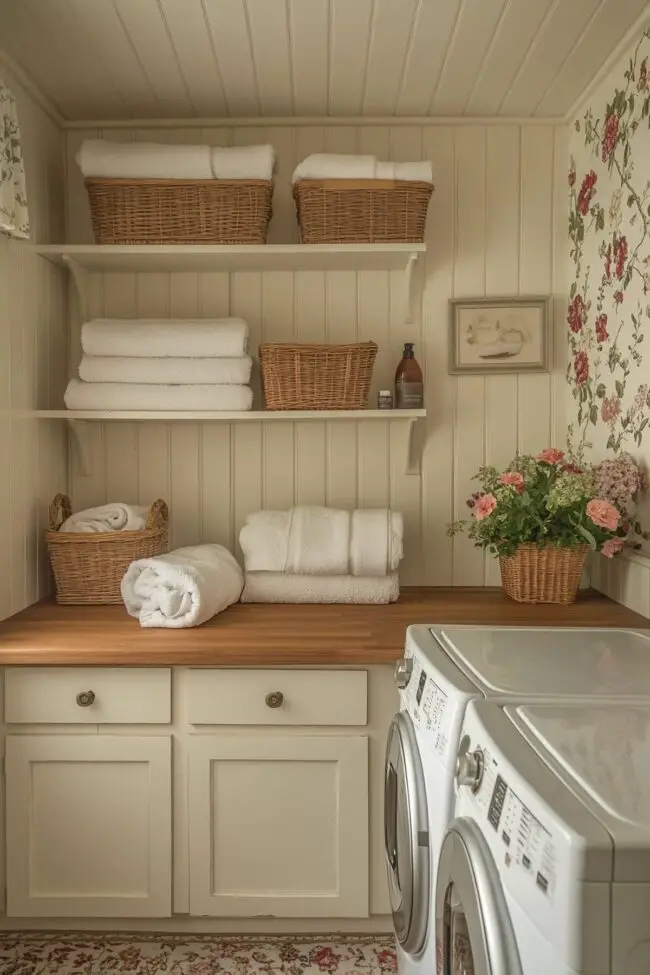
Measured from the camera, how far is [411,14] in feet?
6.65

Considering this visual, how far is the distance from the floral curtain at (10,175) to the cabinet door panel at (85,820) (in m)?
1.19

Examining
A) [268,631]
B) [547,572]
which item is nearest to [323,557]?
[268,631]

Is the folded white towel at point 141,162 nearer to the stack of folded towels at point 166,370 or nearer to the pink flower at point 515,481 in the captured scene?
the stack of folded towels at point 166,370

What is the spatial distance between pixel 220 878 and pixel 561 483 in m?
1.27

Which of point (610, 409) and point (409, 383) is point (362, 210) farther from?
point (610, 409)

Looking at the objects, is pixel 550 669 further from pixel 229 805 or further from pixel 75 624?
pixel 75 624

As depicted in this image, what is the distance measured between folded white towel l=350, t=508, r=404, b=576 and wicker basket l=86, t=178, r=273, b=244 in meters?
0.85

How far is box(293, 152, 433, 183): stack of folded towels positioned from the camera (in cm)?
237

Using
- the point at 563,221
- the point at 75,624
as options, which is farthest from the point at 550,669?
the point at 563,221

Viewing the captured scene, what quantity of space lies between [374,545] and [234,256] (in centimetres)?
90

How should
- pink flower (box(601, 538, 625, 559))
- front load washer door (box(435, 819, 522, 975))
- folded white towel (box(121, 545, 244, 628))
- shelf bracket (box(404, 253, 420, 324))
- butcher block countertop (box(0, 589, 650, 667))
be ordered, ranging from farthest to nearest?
shelf bracket (box(404, 253, 420, 324)) < pink flower (box(601, 538, 625, 559)) < folded white towel (box(121, 545, 244, 628)) < butcher block countertop (box(0, 589, 650, 667)) < front load washer door (box(435, 819, 522, 975))

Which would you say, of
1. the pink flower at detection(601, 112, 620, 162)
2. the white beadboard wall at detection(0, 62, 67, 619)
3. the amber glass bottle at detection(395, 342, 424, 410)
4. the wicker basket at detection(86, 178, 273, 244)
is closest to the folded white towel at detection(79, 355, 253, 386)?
the white beadboard wall at detection(0, 62, 67, 619)

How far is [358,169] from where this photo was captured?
93.2 inches

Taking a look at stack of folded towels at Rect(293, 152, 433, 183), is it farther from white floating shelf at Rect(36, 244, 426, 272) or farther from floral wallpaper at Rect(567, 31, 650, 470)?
floral wallpaper at Rect(567, 31, 650, 470)
